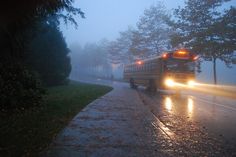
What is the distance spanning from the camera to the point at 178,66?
28.2 m

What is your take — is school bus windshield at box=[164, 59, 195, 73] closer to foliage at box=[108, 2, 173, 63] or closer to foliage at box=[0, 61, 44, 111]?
foliage at box=[0, 61, 44, 111]

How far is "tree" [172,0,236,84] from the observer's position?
39.5 meters

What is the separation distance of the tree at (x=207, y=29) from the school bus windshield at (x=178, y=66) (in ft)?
41.3

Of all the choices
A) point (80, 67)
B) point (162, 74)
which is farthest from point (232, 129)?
point (80, 67)

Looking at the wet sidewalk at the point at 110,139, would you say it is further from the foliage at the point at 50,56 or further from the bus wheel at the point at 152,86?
the foliage at the point at 50,56

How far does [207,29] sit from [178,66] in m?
14.4

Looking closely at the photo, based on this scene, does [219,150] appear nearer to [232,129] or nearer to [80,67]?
[232,129]

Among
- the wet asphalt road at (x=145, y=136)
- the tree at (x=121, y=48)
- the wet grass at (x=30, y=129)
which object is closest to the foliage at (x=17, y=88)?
the wet grass at (x=30, y=129)

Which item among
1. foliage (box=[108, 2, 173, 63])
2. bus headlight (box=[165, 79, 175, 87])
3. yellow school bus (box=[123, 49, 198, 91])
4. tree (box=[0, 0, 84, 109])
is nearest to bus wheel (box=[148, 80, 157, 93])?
yellow school bus (box=[123, 49, 198, 91])

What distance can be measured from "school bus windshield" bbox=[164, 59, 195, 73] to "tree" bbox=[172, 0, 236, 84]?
41.3 feet

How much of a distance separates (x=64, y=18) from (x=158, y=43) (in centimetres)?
4433

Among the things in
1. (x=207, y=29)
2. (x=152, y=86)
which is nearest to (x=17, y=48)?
(x=152, y=86)

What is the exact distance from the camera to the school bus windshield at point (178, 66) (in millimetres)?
28016

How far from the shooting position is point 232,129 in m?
10.8
